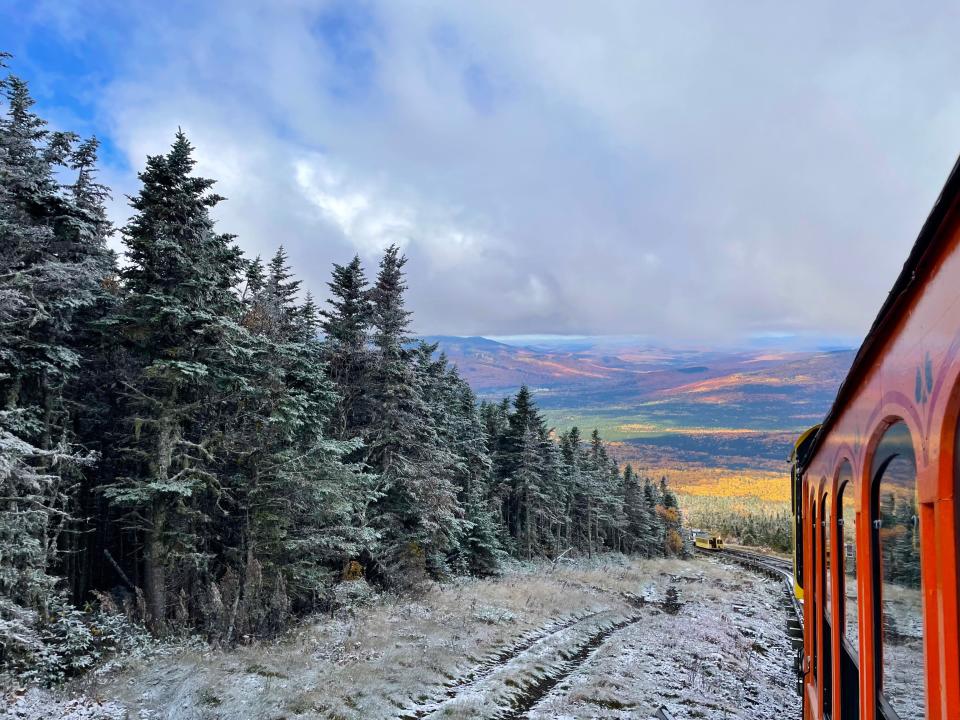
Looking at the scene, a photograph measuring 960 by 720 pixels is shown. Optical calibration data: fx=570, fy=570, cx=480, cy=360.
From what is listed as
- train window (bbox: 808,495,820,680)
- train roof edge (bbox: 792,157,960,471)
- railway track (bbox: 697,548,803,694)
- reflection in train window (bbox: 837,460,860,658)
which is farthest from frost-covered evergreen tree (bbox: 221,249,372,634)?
train roof edge (bbox: 792,157,960,471)

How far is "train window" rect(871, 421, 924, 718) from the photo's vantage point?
212 centimetres

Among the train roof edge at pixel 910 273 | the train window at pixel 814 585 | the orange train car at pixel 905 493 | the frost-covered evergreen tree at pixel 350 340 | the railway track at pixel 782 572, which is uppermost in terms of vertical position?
the frost-covered evergreen tree at pixel 350 340

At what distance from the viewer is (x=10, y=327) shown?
11.8 meters

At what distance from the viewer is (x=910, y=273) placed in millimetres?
1906

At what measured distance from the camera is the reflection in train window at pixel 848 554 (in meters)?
3.44

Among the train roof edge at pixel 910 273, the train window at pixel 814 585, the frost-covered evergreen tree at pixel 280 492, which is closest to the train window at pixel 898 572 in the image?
the train roof edge at pixel 910 273

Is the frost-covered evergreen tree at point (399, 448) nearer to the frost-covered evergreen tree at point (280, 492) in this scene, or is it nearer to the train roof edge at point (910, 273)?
the frost-covered evergreen tree at point (280, 492)

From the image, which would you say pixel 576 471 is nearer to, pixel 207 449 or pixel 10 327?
pixel 207 449

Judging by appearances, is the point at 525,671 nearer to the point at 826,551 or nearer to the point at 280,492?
the point at 280,492

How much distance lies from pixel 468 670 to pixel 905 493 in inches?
494

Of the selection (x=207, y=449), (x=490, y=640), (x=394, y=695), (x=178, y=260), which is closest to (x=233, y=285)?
(x=178, y=260)

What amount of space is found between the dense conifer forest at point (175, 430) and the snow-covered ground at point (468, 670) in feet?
4.65

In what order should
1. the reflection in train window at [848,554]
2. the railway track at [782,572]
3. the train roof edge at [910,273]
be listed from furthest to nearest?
1. the railway track at [782,572]
2. the reflection in train window at [848,554]
3. the train roof edge at [910,273]

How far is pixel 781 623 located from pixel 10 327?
88.1 feet
